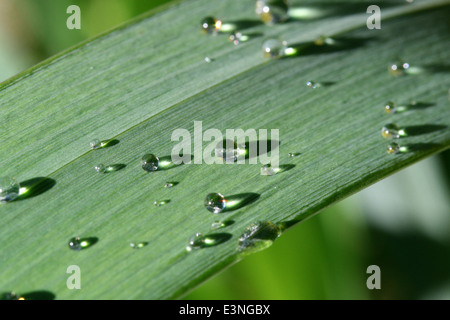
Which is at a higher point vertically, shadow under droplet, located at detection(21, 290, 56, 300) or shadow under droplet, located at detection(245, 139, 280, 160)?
shadow under droplet, located at detection(245, 139, 280, 160)

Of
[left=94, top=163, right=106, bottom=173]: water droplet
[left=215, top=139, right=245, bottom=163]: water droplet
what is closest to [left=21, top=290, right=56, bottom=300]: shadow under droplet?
[left=94, top=163, right=106, bottom=173]: water droplet


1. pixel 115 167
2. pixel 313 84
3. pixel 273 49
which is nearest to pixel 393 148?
pixel 313 84

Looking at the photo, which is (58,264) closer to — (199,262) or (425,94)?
(199,262)

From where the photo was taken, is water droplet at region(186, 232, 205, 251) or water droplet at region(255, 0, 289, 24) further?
water droplet at region(255, 0, 289, 24)

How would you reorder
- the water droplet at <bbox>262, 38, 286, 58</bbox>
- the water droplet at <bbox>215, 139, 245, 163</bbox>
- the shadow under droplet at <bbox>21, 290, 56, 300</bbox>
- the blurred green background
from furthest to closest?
the blurred green background, the water droplet at <bbox>262, 38, 286, 58</bbox>, the water droplet at <bbox>215, 139, 245, 163</bbox>, the shadow under droplet at <bbox>21, 290, 56, 300</bbox>

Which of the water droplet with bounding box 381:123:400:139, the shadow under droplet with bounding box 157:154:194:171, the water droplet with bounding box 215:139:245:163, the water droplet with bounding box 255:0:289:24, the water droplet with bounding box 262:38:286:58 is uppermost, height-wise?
the water droplet with bounding box 255:0:289:24

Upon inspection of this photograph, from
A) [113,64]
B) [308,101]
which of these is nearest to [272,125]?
[308,101]

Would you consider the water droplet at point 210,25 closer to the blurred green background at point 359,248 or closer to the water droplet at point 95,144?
the water droplet at point 95,144

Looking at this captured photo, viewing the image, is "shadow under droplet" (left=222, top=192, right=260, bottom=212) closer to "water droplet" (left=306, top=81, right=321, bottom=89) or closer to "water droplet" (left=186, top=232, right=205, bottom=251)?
"water droplet" (left=186, top=232, right=205, bottom=251)

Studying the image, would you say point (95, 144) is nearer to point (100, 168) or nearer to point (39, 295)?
point (100, 168)
